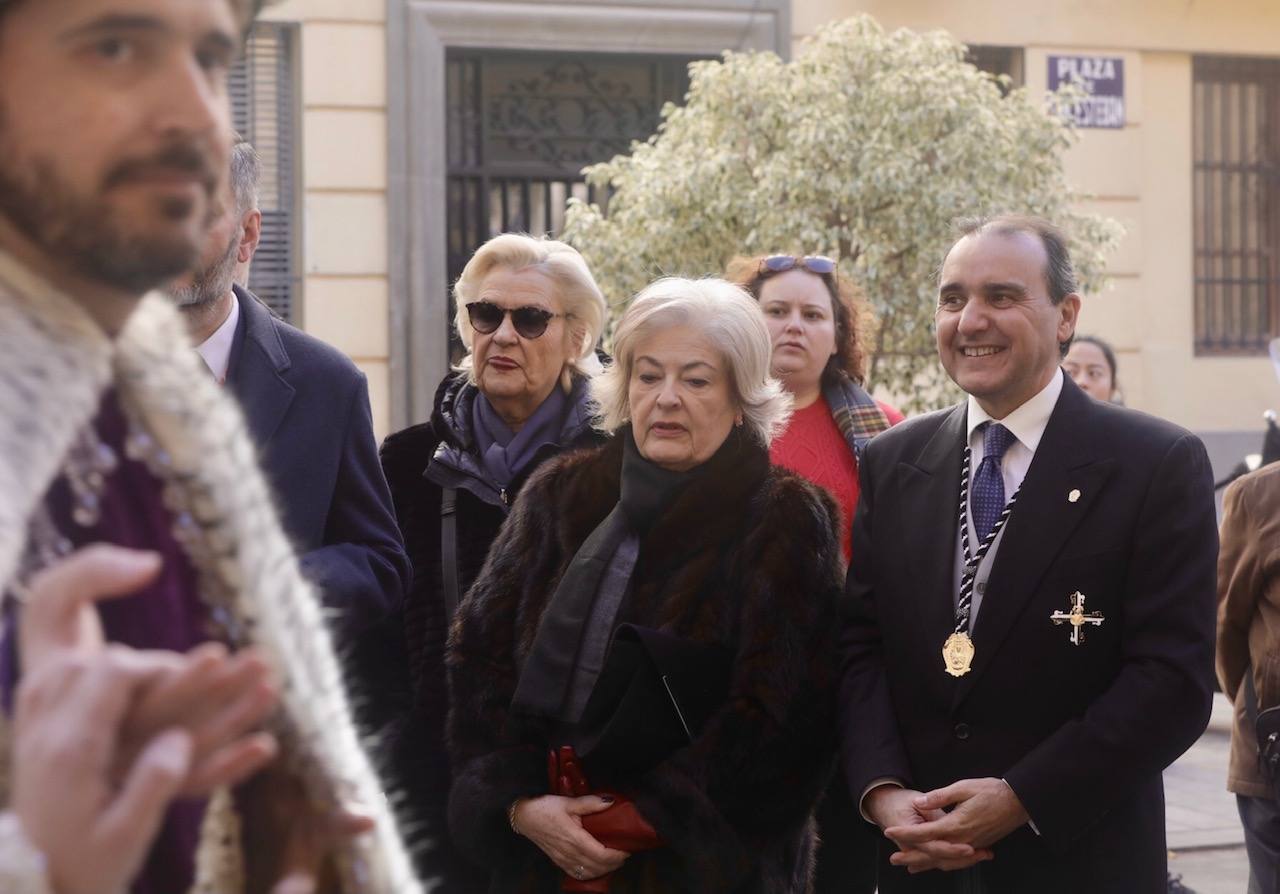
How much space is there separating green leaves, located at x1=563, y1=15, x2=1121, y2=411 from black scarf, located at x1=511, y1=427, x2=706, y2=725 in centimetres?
616

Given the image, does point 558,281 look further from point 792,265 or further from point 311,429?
point 311,429

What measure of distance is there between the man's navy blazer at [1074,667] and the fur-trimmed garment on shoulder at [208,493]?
238cm

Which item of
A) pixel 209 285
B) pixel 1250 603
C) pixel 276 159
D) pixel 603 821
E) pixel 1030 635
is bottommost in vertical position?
pixel 603 821

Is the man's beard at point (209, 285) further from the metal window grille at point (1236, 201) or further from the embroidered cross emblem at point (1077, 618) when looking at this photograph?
the metal window grille at point (1236, 201)

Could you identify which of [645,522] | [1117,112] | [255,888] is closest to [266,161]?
[1117,112]

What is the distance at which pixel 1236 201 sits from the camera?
13992mm

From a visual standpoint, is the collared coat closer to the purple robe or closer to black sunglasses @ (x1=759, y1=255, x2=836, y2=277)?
black sunglasses @ (x1=759, y1=255, x2=836, y2=277)

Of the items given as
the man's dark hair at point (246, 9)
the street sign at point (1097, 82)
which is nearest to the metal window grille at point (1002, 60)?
the street sign at point (1097, 82)

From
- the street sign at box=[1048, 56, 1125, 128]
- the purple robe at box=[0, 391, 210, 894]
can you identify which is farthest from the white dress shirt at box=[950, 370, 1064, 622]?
the street sign at box=[1048, 56, 1125, 128]

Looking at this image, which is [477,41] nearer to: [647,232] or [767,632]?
[647,232]

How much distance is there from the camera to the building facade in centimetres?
1198

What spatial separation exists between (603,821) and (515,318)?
1.45 metres

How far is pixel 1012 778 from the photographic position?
3.29 metres

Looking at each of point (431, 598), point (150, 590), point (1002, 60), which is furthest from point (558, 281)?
point (1002, 60)
